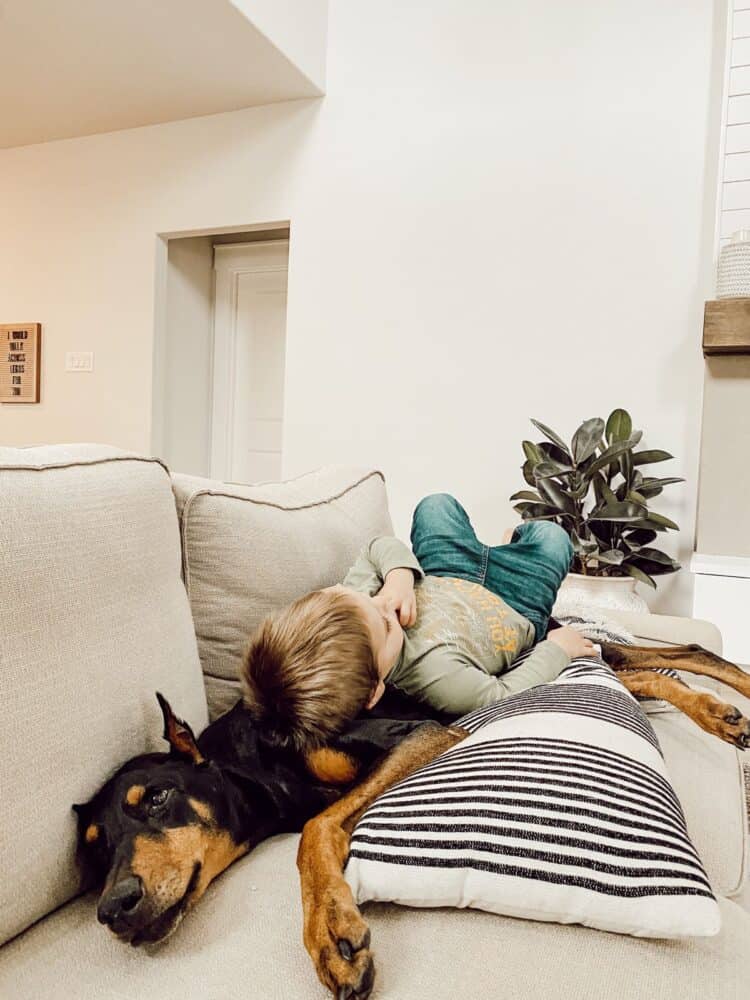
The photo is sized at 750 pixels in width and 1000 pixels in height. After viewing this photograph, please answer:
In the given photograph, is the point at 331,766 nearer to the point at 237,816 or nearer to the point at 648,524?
the point at 237,816

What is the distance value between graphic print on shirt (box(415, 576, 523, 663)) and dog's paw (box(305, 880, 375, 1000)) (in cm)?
63

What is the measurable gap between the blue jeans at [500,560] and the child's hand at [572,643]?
3.2 inches

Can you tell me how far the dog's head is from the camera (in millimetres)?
681

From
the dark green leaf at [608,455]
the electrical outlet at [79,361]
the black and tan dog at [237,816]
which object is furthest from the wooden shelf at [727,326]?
the electrical outlet at [79,361]

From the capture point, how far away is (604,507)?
3072mm

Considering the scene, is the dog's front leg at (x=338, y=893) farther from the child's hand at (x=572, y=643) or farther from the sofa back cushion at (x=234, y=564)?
the child's hand at (x=572, y=643)

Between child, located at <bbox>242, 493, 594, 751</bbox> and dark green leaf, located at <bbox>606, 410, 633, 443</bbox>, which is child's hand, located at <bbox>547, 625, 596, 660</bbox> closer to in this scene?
child, located at <bbox>242, 493, 594, 751</bbox>

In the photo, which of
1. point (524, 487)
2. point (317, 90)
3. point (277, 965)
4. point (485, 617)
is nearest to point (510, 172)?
point (317, 90)

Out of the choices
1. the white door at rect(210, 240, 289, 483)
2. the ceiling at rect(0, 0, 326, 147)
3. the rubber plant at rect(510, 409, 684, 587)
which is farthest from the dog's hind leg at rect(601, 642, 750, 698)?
the white door at rect(210, 240, 289, 483)

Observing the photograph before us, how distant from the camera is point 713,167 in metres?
3.27

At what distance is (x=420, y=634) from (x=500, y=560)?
509 mm

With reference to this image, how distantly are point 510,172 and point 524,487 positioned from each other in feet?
5.12

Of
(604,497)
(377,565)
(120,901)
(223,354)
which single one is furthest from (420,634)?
(223,354)

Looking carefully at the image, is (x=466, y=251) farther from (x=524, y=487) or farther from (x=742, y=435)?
(x=742, y=435)
